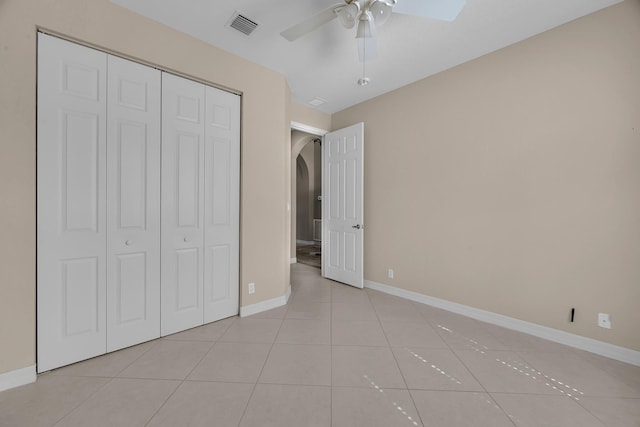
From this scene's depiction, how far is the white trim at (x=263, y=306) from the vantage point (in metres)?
2.86

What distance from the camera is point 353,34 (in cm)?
236

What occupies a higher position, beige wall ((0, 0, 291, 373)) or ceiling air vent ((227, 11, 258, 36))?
ceiling air vent ((227, 11, 258, 36))

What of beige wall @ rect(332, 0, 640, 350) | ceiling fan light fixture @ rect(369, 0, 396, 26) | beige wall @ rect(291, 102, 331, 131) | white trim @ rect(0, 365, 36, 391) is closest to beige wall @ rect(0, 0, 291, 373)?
white trim @ rect(0, 365, 36, 391)

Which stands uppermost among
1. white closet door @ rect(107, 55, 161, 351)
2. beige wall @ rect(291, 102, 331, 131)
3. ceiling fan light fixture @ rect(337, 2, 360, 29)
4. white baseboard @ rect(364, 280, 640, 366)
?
beige wall @ rect(291, 102, 331, 131)

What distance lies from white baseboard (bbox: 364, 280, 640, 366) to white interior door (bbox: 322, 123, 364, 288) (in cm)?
85

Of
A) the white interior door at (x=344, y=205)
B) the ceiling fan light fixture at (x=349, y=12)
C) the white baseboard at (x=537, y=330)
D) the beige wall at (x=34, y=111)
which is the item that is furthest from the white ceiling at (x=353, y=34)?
the white baseboard at (x=537, y=330)

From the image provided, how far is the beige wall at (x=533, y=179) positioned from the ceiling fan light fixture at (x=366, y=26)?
1573 mm

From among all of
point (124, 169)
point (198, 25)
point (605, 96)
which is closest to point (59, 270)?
point (124, 169)

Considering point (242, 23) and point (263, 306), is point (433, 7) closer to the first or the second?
point (242, 23)

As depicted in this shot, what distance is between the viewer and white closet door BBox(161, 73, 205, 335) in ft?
7.77

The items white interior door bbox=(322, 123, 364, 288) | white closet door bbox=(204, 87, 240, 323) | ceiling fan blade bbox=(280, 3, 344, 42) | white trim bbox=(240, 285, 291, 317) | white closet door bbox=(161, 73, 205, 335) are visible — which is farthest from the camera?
white interior door bbox=(322, 123, 364, 288)

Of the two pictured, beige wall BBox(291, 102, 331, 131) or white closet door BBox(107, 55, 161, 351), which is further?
beige wall BBox(291, 102, 331, 131)

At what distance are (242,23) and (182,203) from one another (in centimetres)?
171

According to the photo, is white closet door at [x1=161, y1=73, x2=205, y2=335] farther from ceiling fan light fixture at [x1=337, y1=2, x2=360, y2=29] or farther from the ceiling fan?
ceiling fan light fixture at [x1=337, y1=2, x2=360, y2=29]
